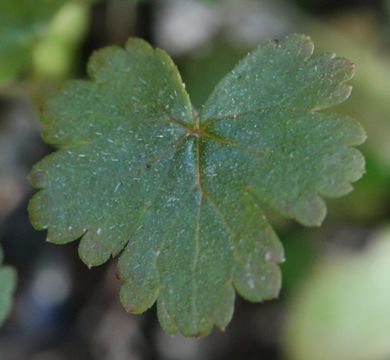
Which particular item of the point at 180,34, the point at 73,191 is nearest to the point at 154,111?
the point at 73,191

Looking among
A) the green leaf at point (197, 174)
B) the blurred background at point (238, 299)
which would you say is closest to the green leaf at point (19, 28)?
the blurred background at point (238, 299)

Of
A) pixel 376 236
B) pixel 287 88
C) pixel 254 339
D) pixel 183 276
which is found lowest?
pixel 254 339

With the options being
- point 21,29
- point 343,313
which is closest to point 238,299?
point 343,313

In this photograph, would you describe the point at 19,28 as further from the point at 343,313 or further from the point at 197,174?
the point at 343,313

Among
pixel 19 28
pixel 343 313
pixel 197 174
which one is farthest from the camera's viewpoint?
pixel 343 313

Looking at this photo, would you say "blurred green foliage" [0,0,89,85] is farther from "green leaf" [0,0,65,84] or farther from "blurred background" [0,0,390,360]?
"blurred background" [0,0,390,360]

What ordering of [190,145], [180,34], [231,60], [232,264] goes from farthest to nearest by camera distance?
[180,34] → [231,60] → [190,145] → [232,264]

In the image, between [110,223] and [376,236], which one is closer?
[110,223]

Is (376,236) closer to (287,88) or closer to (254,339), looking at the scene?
(254,339)
